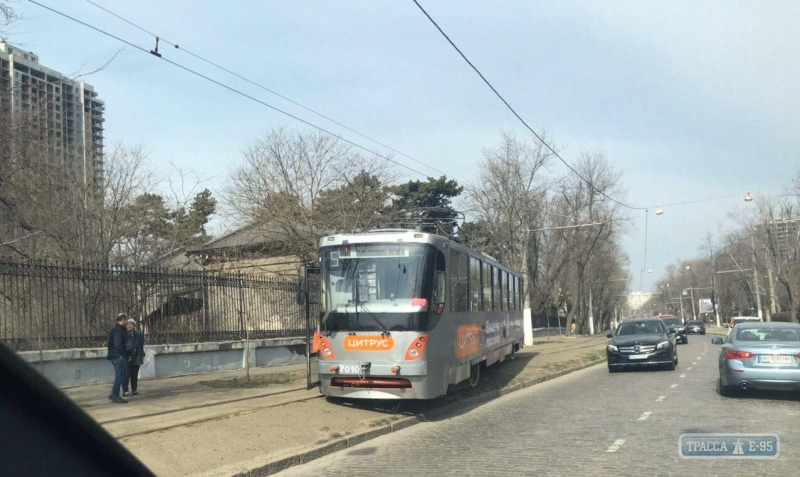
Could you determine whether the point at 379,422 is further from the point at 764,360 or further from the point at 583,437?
the point at 764,360

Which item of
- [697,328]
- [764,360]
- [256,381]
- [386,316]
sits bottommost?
[697,328]

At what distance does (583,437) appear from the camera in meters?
10.0

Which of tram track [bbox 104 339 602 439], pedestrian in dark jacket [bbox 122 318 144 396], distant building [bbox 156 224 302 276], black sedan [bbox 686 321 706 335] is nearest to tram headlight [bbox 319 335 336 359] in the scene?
tram track [bbox 104 339 602 439]

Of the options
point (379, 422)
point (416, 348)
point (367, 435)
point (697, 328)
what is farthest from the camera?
point (697, 328)

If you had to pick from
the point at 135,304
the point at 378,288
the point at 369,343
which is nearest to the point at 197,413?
the point at 369,343

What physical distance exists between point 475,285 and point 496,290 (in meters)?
3.35

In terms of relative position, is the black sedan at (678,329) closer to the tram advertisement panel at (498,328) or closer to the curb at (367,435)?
the tram advertisement panel at (498,328)

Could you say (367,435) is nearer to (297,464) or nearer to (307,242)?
(297,464)

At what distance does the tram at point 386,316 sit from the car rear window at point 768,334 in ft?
18.8

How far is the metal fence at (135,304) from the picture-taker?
1381 centimetres

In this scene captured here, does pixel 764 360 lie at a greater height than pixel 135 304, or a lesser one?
lesser

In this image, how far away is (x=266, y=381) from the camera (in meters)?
16.8

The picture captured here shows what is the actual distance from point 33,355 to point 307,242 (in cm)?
1258

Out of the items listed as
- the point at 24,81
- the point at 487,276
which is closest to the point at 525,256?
the point at 487,276
